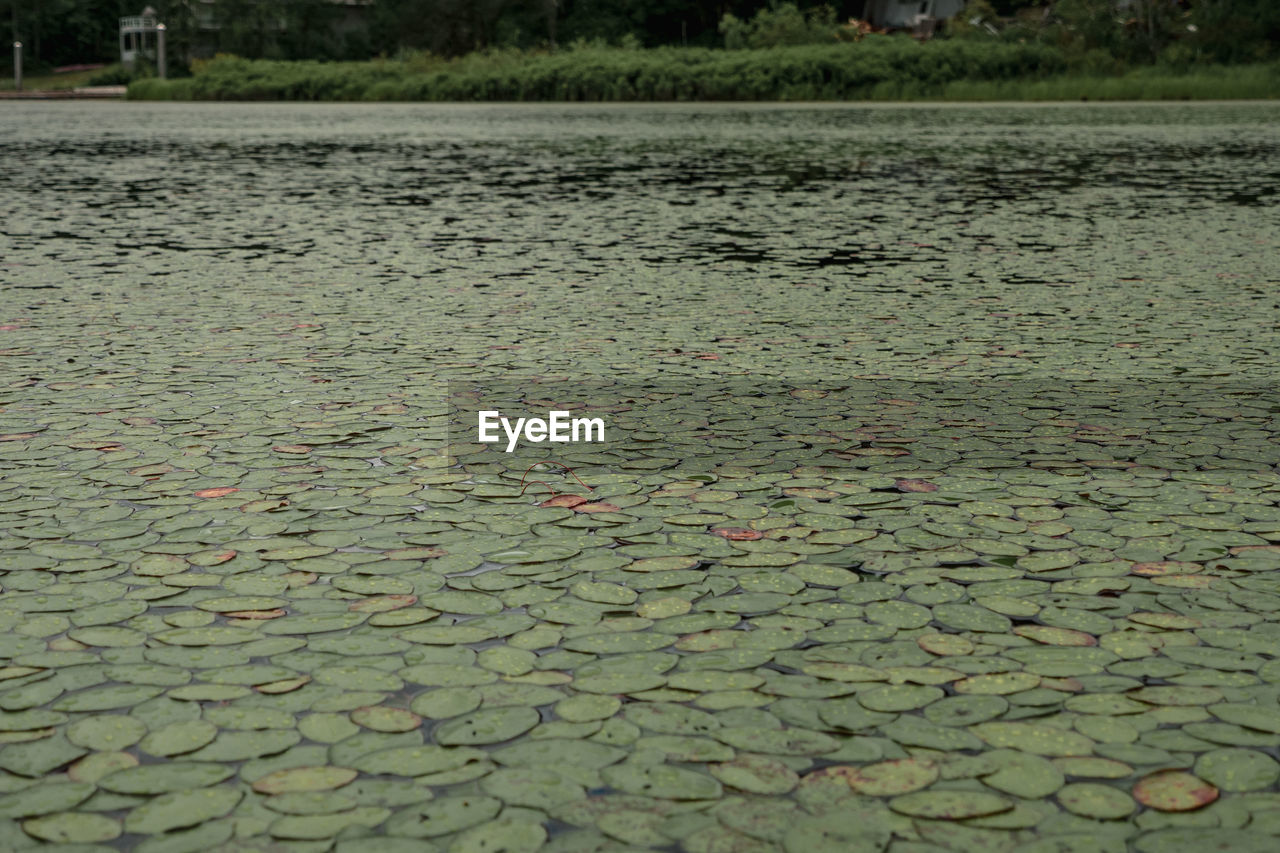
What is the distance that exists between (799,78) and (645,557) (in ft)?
103

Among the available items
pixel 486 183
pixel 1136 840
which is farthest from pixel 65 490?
pixel 486 183

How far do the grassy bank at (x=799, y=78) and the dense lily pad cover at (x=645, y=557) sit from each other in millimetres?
24839

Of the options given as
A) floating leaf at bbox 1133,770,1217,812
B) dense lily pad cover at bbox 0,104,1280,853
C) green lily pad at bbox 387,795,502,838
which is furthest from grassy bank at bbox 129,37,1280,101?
green lily pad at bbox 387,795,502,838

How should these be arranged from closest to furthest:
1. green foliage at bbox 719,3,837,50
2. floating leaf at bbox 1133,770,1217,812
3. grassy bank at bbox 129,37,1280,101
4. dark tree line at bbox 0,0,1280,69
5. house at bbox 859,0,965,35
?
floating leaf at bbox 1133,770,1217,812 < grassy bank at bbox 129,37,1280,101 < green foliage at bbox 719,3,837,50 < dark tree line at bbox 0,0,1280,69 < house at bbox 859,0,965,35

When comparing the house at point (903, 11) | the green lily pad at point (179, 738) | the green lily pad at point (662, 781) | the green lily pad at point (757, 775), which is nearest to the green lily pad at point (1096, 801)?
the green lily pad at point (757, 775)

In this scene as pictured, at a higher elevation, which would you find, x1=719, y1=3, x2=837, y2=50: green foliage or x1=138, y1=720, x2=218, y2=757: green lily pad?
x1=719, y1=3, x2=837, y2=50: green foliage

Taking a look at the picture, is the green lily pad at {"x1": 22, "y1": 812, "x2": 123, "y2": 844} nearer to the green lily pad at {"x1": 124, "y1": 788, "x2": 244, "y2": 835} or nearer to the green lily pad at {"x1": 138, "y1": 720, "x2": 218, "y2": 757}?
the green lily pad at {"x1": 124, "y1": 788, "x2": 244, "y2": 835}

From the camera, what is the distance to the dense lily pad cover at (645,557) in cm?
214

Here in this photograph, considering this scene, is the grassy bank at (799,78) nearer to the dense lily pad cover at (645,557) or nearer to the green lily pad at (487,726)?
the dense lily pad cover at (645,557)

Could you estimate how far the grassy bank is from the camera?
30781 mm

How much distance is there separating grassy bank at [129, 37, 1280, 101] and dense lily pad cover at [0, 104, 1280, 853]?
2484 cm

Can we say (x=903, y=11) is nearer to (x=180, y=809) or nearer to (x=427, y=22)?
(x=427, y=22)

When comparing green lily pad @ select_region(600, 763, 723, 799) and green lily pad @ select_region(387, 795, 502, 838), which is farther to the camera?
green lily pad @ select_region(600, 763, 723, 799)

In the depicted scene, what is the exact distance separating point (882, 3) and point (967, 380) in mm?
49046
